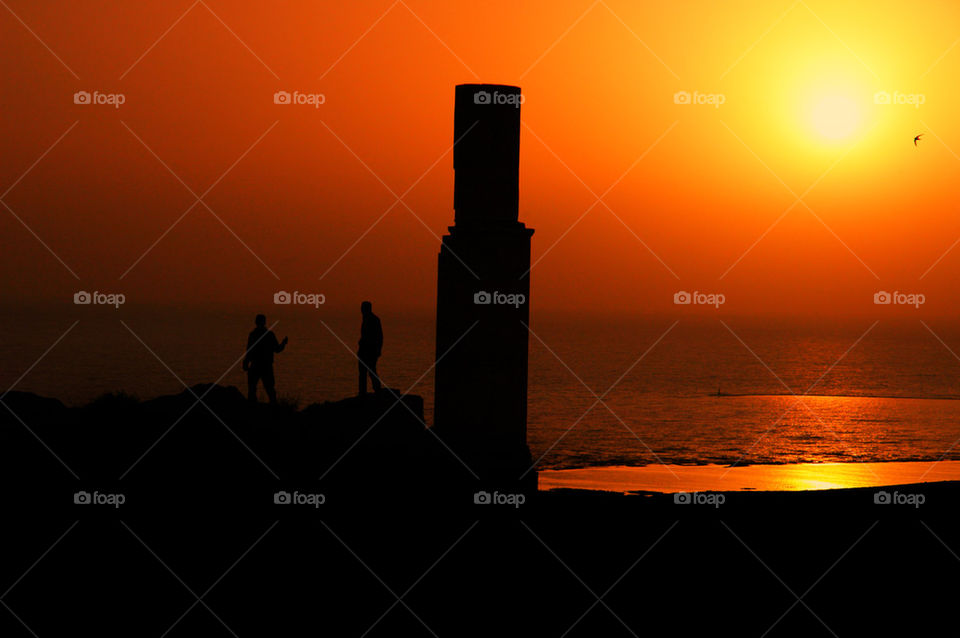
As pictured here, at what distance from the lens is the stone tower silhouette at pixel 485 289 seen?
40.4 feet

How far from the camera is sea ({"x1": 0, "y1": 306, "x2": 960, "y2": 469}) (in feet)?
103

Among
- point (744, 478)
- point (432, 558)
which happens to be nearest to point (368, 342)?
point (744, 478)

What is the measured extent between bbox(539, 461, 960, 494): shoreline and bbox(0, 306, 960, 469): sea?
5.73 meters

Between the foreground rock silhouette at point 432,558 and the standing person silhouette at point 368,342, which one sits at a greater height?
the standing person silhouette at point 368,342

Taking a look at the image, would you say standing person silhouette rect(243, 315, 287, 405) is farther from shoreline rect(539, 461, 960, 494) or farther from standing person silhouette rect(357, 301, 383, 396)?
shoreline rect(539, 461, 960, 494)

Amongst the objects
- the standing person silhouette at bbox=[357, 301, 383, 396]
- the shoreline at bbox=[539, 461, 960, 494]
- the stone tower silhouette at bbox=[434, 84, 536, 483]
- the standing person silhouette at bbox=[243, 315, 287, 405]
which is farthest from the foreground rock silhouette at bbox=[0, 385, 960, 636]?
the standing person silhouette at bbox=[243, 315, 287, 405]

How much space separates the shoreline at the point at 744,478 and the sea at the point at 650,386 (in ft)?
18.8

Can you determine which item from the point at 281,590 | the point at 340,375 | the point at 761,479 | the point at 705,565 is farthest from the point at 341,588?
the point at 340,375

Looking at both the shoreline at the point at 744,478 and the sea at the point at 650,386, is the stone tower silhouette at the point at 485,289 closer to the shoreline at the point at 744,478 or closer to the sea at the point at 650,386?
the shoreline at the point at 744,478

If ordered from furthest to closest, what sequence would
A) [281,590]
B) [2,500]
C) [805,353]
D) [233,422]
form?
1. [805,353]
2. [233,422]
3. [2,500]
4. [281,590]

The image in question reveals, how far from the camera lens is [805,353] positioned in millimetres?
115500

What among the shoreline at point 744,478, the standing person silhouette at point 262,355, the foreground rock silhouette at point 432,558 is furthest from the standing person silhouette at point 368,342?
the foreground rock silhouette at point 432,558

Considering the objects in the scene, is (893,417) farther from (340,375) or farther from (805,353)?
(805,353)

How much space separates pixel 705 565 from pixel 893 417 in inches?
1503
